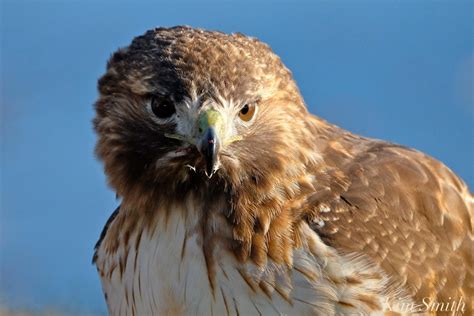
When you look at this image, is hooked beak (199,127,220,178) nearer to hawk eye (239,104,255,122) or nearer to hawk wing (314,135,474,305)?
hawk eye (239,104,255,122)

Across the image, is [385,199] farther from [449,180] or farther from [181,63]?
[181,63]

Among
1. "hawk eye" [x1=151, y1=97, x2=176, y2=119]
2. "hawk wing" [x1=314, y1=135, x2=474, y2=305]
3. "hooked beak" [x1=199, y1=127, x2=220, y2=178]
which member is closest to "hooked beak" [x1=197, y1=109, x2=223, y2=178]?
"hooked beak" [x1=199, y1=127, x2=220, y2=178]

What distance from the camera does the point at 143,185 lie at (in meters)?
4.75

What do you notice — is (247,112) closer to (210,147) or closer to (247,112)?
(247,112)

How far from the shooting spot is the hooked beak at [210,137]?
4211 millimetres

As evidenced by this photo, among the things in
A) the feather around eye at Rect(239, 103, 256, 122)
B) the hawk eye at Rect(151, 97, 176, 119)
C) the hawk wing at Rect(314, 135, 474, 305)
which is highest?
the feather around eye at Rect(239, 103, 256, 122)

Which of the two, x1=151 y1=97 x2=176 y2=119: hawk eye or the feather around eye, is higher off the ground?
the feather around eye

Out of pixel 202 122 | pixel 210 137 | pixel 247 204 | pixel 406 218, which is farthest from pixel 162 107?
pixel 406 218

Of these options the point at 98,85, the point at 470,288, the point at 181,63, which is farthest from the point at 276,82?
the point at 470,288

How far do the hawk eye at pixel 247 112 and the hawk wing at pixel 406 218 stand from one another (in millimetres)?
491

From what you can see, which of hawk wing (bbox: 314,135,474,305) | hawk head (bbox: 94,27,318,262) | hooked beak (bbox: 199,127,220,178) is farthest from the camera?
hawk wing (bbox: 314,135,474,305)

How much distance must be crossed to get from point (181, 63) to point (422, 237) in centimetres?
144

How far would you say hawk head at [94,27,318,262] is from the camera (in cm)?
445

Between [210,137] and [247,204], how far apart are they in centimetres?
53
